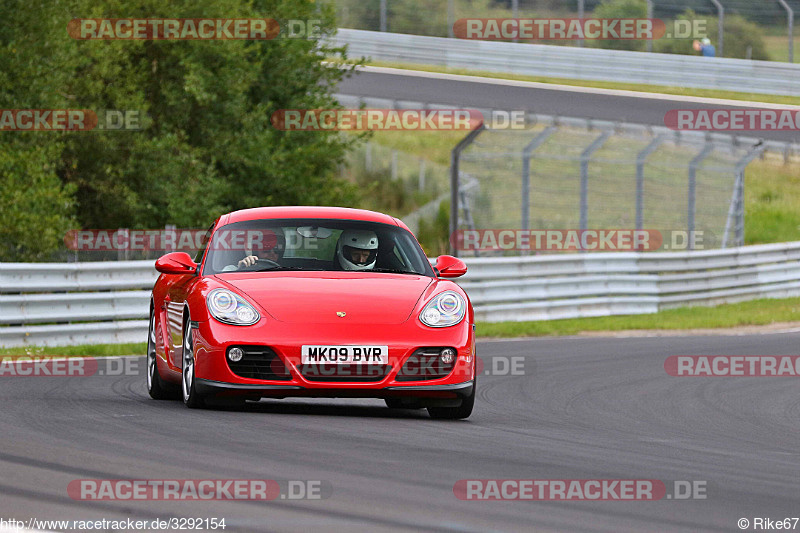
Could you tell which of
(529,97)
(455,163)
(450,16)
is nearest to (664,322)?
(455,163)

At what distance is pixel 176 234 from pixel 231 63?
306 inches

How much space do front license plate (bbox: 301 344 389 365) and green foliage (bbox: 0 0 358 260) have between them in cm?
1445

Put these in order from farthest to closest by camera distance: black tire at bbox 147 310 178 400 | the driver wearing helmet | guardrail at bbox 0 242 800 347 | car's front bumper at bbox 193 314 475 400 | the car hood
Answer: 1. guardrail at bbox 0 242 800 347
2. black tire at bbox 147 310 178 400
3. the driver wearing helmet
4. the car hood
5. car's front bumper at bbox 193 314 475 400

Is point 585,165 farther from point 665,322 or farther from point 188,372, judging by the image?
point 188,372

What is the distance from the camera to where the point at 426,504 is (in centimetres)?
559

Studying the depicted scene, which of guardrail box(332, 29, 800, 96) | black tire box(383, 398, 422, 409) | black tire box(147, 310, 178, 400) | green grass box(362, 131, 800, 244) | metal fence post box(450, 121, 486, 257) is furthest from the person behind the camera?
green grass box(362, 131, 800, 244)

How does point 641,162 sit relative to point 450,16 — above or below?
below

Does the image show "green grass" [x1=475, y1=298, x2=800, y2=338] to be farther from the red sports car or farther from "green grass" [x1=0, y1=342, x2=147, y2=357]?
the red sports car

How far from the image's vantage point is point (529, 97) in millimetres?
36625

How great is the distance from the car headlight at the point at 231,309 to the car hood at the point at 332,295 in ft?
0.23

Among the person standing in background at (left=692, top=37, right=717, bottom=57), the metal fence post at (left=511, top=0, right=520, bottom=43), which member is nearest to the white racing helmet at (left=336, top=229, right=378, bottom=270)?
the metal fence post at (left=511, top=0, right=520, bottom=43)

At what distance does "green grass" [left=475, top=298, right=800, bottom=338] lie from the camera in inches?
745

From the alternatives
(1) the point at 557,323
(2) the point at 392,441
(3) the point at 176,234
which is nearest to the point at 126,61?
(3) the point at 176,234

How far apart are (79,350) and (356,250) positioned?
20.2ft
